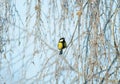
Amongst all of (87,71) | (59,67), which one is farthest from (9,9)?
(87,71)

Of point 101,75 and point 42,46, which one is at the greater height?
point 42,46

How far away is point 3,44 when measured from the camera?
1.60 m

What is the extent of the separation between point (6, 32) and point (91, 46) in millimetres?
377

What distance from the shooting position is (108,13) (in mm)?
1498

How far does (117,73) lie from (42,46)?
1.07 ft

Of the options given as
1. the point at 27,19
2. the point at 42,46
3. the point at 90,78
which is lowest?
the point at 90,78

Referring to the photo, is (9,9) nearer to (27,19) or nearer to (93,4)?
(27,19)

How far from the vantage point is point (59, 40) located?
154 cm

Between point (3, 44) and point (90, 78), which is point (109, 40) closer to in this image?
point (90, 78)

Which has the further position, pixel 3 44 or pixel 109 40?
pixel 3 44

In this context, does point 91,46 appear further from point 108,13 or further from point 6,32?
point 6,32

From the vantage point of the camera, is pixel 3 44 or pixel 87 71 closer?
pixel 87 71

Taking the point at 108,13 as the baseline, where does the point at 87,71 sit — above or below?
below

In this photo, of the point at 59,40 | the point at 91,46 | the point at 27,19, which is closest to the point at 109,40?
the point at 91,46
